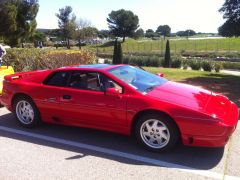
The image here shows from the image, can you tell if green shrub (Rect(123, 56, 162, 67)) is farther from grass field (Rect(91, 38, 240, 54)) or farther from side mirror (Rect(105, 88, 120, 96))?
side mirror (Rect(105, 88, 120, 96))

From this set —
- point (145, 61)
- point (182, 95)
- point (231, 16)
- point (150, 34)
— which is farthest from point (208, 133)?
point (150, 34)

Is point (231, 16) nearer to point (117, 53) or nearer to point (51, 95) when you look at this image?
point (117, 53)

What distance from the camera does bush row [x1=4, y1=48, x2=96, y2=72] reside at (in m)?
13.5

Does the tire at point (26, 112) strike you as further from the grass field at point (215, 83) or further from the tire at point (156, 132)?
the grass field at point (215, 83)

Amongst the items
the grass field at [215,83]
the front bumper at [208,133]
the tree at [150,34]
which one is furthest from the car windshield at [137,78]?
the tree at [150,34]

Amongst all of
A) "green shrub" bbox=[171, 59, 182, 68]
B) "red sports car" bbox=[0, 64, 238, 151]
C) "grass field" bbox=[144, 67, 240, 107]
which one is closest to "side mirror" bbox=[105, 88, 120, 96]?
"red sports car" bbox=[0, 64, 238, 151]

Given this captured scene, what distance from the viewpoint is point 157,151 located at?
5.19 m

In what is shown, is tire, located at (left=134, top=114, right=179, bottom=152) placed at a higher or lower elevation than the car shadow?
higher

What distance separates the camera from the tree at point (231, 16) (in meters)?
20.2

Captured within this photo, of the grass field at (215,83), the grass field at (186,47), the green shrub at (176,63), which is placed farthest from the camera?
the grass field at (186,47)

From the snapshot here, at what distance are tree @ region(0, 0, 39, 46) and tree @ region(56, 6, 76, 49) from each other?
90.2ft

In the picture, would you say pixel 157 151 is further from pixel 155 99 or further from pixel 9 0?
pixel 9 0

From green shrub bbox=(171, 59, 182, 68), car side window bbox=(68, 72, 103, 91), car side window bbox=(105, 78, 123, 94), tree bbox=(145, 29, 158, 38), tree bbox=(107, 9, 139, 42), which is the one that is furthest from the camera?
tree bbox=(145, 29, 158, 38)

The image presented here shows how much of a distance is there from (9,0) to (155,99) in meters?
31.0
